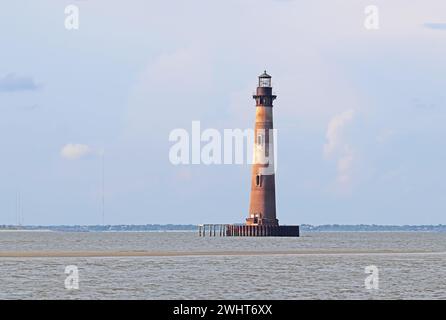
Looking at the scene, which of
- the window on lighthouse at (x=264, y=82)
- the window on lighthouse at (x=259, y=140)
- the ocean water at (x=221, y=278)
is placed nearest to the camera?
the ocean water at (x=221, y=278)

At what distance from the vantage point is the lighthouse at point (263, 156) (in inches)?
4656

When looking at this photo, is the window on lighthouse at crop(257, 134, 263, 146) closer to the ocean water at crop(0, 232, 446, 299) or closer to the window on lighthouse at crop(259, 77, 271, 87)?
the window on lighthouse at crop(259, 77, 271, 87)

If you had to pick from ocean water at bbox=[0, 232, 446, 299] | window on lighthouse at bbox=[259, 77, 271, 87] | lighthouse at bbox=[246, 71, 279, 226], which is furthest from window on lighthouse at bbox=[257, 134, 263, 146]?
ocean water at bbox=[0, 232, 446, 299]

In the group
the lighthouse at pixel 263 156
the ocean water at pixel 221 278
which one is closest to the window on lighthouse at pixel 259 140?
the lighthouse at pixel 263 156

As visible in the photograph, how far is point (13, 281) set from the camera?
55938 millimetres

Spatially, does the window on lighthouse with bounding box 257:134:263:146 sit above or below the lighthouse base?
above

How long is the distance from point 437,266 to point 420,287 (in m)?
19.5

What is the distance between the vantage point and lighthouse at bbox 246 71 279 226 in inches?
4656

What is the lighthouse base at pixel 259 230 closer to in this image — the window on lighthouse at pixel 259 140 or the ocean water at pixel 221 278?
the window on lighthouse at pixel 259 140

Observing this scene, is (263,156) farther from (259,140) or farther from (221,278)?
(221,278)

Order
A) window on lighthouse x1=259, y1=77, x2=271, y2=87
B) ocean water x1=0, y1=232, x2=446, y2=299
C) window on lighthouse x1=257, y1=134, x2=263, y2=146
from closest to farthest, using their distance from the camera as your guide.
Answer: ocean water x1=0, y1=232, x2=446, y2=299 → window on lighthouse x1=257, y1=134, x2=263, y2=146 → window on lighthouse x1=259, y1=77, x2=271, y2=87

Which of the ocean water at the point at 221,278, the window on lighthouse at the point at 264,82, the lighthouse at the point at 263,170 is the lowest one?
the ocean water at the point at 221,278
